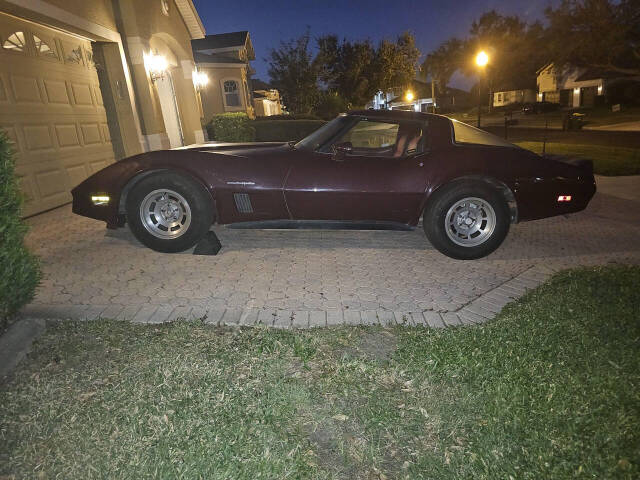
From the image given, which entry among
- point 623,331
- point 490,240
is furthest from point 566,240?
point 623,331

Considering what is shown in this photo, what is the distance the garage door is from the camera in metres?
6.09

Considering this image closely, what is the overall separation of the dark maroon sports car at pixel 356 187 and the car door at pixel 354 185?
10 mm

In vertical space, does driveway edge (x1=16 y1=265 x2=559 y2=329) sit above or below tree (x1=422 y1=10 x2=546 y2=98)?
below

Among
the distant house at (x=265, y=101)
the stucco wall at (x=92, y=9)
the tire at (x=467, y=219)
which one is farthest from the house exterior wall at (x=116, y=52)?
the distant house at (x=265, y=101)

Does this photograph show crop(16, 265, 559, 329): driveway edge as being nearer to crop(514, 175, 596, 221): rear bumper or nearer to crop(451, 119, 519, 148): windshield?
crop(514, 175, 596, 221): rear bumper

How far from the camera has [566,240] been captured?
461 centimetres

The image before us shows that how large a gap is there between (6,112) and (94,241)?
2962mm

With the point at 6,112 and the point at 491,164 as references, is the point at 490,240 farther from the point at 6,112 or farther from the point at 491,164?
the point at 6,112

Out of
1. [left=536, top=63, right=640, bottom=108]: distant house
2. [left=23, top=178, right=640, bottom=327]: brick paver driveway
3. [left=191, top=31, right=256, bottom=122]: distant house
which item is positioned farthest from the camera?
[left=536, top=63, right=640, bottom=108]: distant house

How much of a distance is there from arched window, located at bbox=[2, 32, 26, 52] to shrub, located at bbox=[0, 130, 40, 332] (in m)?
4.79

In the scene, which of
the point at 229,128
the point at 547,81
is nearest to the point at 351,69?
the point at 229,128

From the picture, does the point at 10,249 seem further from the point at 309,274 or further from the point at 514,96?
the point at 514,96

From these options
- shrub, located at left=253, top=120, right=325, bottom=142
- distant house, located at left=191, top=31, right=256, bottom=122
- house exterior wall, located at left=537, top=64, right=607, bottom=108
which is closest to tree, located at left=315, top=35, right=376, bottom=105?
distant house, located at left=191, top=31, right=256, bottom=122

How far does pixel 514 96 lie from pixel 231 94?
62375mm
